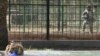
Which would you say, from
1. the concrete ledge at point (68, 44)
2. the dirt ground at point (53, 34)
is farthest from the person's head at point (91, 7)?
the concrete ledge at point (68, 44)

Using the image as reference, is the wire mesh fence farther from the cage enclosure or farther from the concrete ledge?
the concrete ledge

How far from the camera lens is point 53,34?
16234mm

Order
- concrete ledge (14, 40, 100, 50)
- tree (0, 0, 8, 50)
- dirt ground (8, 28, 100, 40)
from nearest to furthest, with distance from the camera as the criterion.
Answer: tree (0, 0, 8, 50) → concrete ledge (14, 40, 100, 50) → dirt ground (8, 28, 100, 40)

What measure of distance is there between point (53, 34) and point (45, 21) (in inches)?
24.8

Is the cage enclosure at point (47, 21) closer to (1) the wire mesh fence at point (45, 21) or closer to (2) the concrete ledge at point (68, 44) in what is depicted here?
(1) the wire mesh fence at point (45, 21)

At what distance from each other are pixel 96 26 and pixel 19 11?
321cm

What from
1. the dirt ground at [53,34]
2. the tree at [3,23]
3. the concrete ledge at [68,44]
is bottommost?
the concrete ledge at [68,44]

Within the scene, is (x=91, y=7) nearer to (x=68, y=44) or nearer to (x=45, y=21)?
(x=45, y=21)

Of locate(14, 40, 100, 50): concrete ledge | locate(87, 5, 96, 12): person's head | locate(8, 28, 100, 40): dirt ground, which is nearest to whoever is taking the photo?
locate(14, 40, 100, 50): concrete ledge

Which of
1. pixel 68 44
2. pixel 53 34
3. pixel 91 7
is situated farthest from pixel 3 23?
pixel 91 7

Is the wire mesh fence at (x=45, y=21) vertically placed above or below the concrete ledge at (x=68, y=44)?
above

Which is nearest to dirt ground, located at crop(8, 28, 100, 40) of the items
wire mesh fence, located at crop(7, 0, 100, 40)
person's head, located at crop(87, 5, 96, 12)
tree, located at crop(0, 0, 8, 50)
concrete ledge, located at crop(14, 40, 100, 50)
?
wire mesh fence, located at crop(7, 0, 100, 40)

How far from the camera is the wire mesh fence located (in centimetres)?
1599

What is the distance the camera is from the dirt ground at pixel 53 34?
52.3 ft
